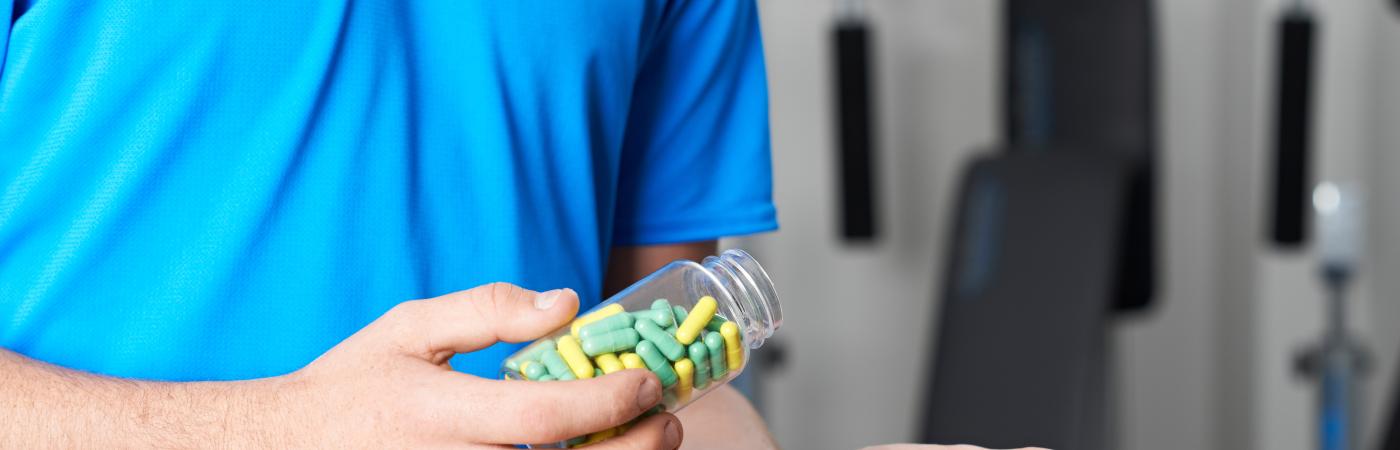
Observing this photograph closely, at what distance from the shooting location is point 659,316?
23.1 inches

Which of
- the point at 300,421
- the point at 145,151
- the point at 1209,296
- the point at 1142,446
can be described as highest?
the point at 145,151

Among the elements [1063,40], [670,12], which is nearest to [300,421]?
[670,12]

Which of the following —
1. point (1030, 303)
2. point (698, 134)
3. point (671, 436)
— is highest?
point (698, 134)

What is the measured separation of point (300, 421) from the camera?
1.77 feet

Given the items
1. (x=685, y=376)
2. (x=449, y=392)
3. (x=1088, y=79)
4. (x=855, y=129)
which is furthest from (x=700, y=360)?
(x=855, y=129)

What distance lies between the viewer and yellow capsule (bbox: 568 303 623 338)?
0.58 metres

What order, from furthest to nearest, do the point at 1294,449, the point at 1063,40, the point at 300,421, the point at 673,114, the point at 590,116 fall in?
the point at 1294,449 < the point at 1063,40 < the point at 673,114 < the point at 590,116 < the point at 300,421

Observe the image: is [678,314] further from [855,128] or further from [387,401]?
[855,128]

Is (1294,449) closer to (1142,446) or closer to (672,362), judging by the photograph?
(1142,446)

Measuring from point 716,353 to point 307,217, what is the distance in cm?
25

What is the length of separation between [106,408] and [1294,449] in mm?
2450

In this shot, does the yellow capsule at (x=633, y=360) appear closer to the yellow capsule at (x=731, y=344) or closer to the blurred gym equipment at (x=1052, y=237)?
the yellow capsule at (x=731, y=344)

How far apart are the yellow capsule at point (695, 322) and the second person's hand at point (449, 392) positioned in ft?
0.15

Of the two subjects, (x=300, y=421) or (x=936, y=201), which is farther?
(x=936, y=201)
